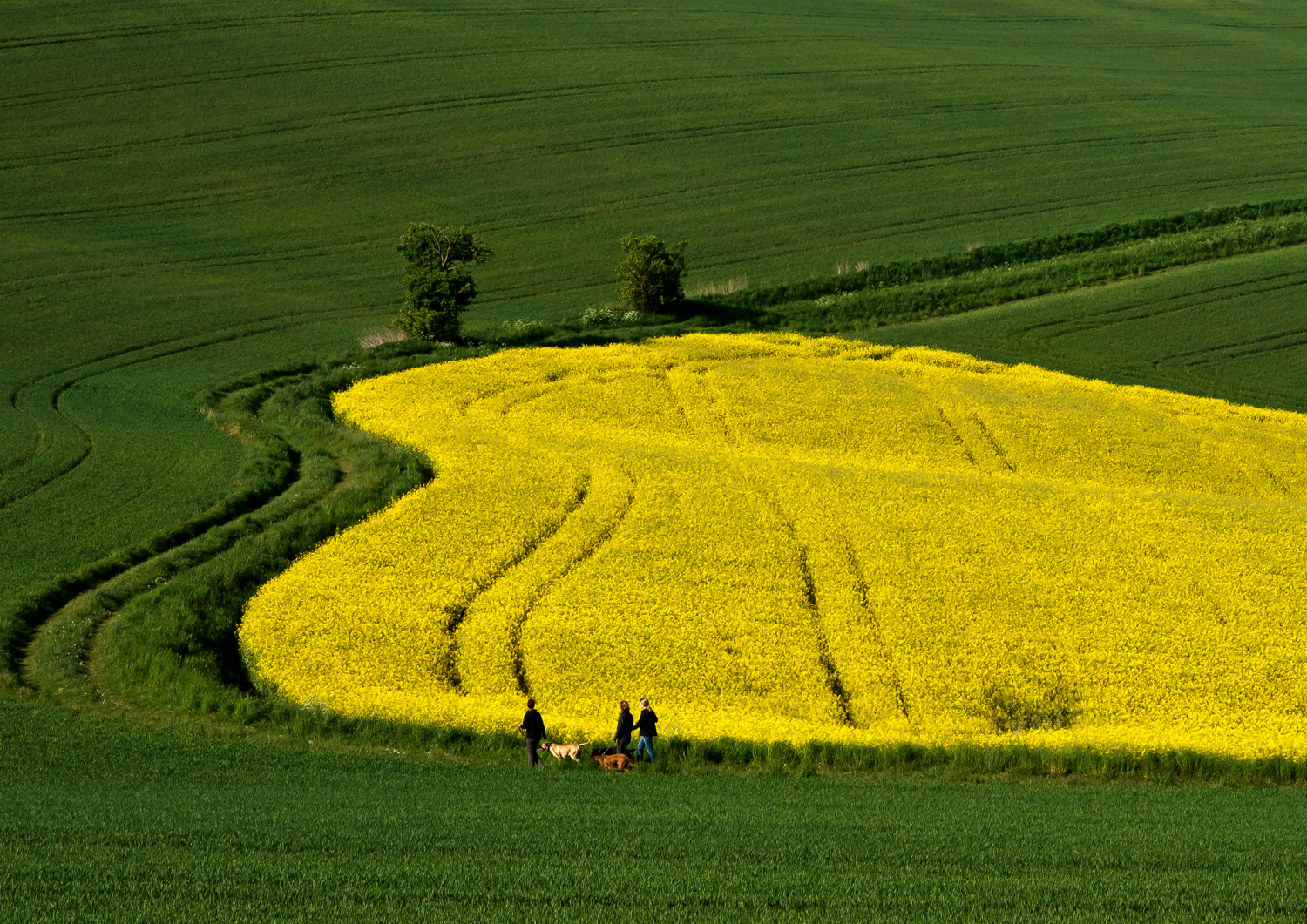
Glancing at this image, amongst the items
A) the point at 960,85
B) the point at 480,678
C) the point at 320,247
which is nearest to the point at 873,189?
the point at 960,85

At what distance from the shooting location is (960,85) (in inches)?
3607

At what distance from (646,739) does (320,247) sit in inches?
1992

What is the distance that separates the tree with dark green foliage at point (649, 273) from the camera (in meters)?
58.4

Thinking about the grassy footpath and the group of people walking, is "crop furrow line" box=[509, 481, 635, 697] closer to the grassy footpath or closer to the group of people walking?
the group of people walking

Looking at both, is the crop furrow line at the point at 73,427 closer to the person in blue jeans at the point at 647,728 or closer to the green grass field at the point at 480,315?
the green grass field at the point at 480,315

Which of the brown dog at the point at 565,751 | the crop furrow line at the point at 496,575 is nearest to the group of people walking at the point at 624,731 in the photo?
the brown dog at the point at 565,751

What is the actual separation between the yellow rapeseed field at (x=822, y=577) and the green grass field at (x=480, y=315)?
189 cm

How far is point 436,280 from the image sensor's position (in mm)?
54219

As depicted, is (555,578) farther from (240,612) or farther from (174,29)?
(174,29)

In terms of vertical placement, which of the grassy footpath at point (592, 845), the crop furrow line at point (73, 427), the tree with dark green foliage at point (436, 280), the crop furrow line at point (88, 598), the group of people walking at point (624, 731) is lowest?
the grassy footpath at point (592, 845)

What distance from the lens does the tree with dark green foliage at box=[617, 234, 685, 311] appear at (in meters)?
58.4

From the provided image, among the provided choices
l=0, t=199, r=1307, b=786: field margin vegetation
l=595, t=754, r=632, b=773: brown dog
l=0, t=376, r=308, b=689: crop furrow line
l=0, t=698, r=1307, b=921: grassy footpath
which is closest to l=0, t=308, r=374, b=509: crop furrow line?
l=0, t=199, r=1307, b=786: field margin vegetation

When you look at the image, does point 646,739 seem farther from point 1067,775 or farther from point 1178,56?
point 1178,56

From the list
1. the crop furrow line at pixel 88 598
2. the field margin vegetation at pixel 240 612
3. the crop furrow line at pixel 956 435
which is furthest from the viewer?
the crop furrow line at pixel 956 435
